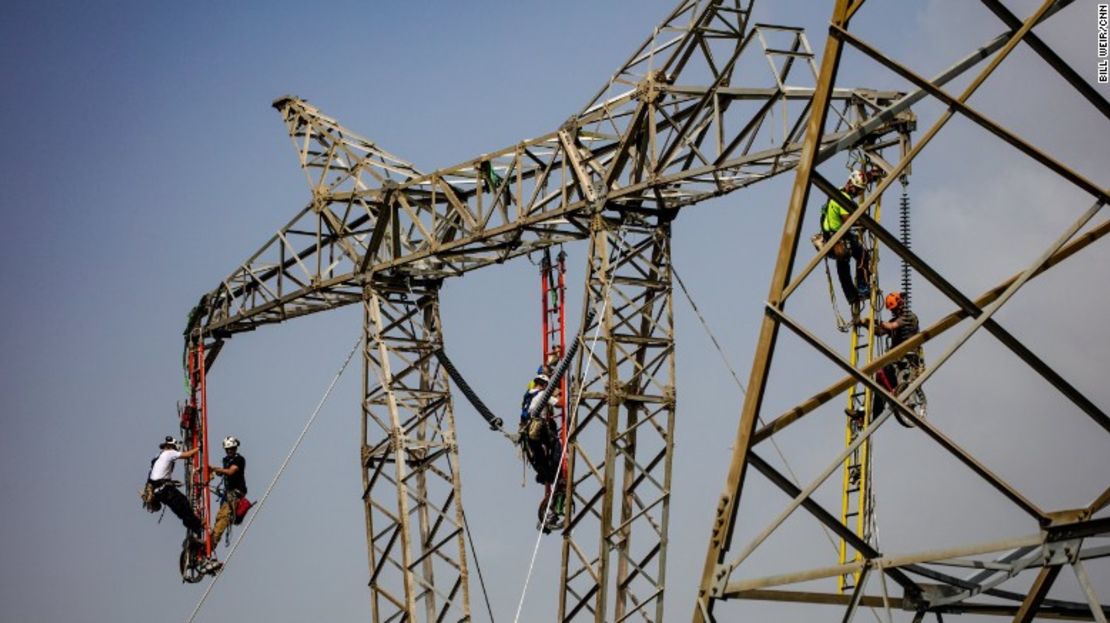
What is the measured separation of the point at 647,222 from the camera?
23.1 metres

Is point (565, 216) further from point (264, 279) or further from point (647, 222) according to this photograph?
point (264, 279)

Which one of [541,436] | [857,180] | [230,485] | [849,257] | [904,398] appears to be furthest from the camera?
[230,485]

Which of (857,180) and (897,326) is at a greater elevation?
(857,180)

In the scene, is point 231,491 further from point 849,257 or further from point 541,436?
point 849,257

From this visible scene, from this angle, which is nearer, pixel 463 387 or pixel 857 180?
pixel 857 180

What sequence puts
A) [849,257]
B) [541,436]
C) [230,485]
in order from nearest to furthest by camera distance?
[849,257], [541,436], [230,485]

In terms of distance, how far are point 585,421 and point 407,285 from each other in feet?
15.6

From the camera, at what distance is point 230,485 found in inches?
1187

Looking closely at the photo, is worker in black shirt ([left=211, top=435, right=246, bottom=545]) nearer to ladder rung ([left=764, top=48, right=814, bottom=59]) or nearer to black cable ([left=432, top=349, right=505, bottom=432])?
black cable ([left=432, top=349, right=505, bottom=432])

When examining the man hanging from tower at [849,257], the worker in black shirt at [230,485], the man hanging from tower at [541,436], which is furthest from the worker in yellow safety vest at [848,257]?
the worker in black shirt at [230,485]

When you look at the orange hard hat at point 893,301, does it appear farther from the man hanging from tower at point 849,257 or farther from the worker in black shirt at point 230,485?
the worker in black shirt at point 230,485

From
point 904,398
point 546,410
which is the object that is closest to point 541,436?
point 546,410

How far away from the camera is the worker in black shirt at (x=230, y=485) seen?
29.9m

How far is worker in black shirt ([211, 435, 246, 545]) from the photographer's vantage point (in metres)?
29.9
